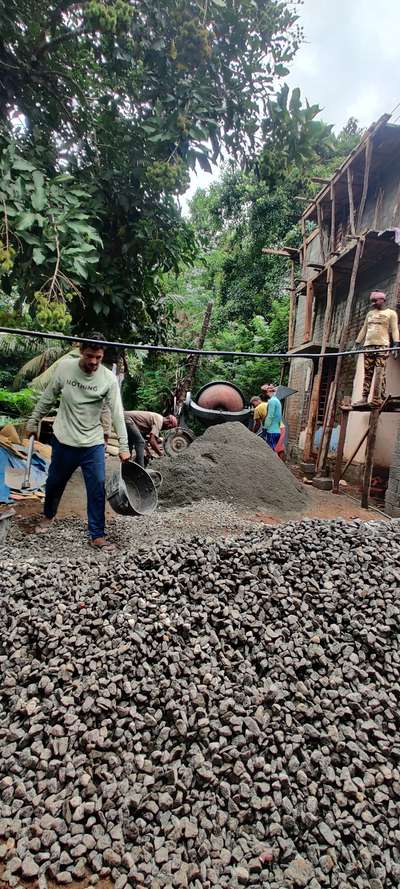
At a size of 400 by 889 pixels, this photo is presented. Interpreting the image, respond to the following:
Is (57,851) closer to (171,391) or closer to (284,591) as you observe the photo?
(284,591)

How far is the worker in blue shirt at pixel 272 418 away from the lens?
7234 millimetres

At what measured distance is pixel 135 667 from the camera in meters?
1.84

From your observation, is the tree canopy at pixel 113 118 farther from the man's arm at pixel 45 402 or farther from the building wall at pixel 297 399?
the building wall at pixel 297 399

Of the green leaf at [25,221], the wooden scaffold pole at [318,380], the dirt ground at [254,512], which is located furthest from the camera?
the wooden scaffold pole at [318,380]

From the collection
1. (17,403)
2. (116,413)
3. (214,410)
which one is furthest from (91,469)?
(17,403)

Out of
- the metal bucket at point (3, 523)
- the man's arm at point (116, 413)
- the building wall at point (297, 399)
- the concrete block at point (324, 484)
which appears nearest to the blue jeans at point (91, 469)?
the man's arm at point (116, 413)

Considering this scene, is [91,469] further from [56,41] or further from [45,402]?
[56,41]

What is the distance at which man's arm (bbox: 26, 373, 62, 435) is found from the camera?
324 cm

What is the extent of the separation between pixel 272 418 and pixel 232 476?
2020 millimetres

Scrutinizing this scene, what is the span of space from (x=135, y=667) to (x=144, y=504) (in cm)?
252

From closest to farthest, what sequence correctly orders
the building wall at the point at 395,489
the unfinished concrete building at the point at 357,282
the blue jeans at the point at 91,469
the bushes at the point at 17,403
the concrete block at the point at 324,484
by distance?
1. the blue jeans at the point at 91,469
2. the building wall at the point at 395,489
3. the unfinished concrete building at the point at 357,282
4. the concrete block at the point at 324,484
5. the bushes at the point at 17,403

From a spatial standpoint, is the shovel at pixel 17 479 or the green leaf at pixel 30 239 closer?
the green leaf at pixel 30 239

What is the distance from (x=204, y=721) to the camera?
5.34ft

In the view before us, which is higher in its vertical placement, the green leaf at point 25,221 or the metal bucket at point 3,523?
the green leaf at point 25,221
